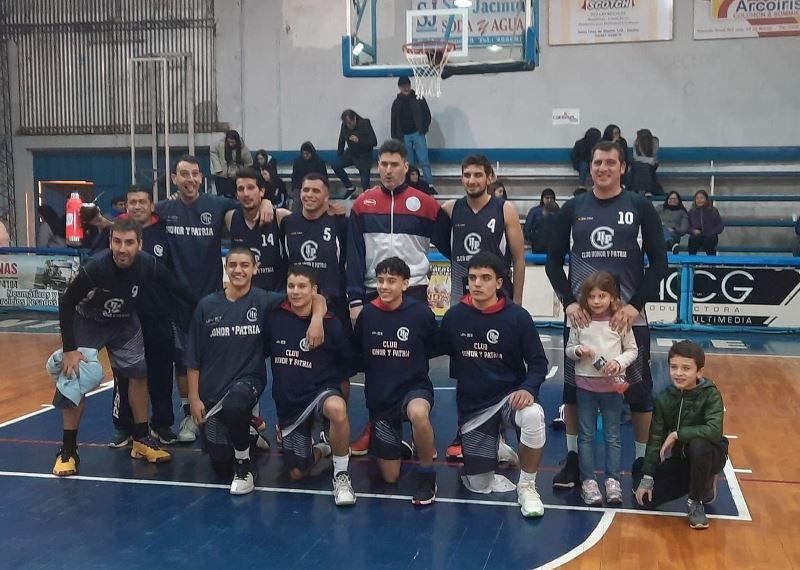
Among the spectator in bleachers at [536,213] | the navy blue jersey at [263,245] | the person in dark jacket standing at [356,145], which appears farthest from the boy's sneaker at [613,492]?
the person in dark jacket standing at [356,145]

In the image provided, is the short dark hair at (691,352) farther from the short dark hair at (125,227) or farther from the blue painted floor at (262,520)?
the short dark hair at (125,227)

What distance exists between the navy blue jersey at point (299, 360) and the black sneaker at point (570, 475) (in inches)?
58.5

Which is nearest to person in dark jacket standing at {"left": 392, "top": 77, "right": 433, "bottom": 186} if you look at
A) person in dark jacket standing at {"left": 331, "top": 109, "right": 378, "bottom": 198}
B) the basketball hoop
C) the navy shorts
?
person in dark jacket standing at {"left": 331, "top": 109, "right": 378, "bottom": 198}

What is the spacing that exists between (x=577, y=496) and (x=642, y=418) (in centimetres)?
65

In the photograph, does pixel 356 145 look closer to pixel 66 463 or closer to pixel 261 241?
pixel 261 241

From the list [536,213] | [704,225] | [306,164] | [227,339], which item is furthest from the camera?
[306,164]

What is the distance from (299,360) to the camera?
5250 millimetres

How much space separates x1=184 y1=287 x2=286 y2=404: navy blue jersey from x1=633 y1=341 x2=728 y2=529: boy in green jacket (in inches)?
95.5

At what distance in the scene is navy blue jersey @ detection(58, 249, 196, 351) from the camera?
5297 millimetres

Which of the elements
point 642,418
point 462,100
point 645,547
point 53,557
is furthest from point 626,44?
point 53,557

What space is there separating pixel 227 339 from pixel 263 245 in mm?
918

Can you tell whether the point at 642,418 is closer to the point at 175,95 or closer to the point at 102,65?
the point at 175,95

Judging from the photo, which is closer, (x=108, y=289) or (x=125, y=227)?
(x=125, y=227)

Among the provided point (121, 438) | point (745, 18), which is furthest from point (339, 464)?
point (745, 18)
